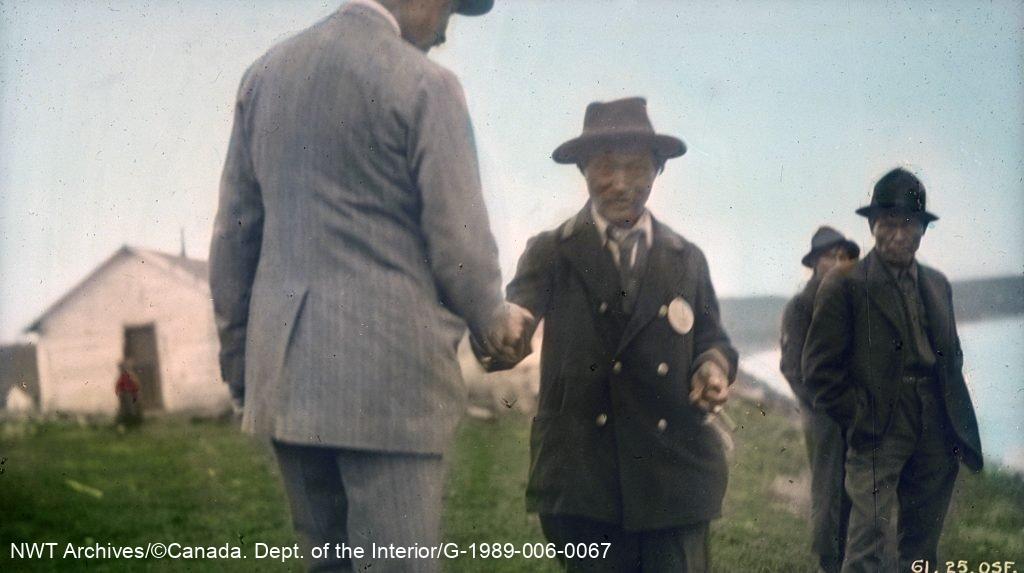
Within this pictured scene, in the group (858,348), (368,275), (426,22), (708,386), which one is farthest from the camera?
(858,348)

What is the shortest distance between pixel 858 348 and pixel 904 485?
453mm

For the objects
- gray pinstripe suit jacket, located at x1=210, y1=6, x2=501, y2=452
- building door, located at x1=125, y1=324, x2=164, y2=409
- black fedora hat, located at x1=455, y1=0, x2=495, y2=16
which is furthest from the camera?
building door, located at x1=125, y1=324, x2=164, y2=409

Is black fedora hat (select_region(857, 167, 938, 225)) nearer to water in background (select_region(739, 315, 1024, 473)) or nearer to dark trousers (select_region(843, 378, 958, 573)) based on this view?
water in background (select_region(739, 315, 1024, 473))

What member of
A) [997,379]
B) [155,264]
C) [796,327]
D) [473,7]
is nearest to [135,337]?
[155,264]

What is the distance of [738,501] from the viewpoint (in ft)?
10.2

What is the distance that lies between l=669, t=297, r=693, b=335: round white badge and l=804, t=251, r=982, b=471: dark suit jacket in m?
0.40

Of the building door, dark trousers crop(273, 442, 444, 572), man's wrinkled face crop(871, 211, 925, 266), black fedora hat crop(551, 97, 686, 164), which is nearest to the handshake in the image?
dark trousers crop(273, 442, 444, 572)

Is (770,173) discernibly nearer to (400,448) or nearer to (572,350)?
(572,350)

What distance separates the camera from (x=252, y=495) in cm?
308

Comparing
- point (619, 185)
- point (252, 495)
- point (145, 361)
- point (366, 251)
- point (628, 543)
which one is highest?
point (619, 185)

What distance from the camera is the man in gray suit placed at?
2.79m

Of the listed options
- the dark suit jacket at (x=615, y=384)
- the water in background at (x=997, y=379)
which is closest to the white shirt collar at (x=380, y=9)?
the dark suit jacket at (x=615, y=384)

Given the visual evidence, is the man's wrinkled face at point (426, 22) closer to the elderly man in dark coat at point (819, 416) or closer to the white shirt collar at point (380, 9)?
the white shirt collar at point (380, 9)

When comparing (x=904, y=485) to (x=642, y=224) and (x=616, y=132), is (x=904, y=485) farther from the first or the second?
(x=616, y=132)
